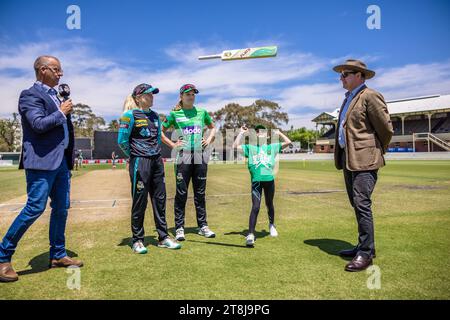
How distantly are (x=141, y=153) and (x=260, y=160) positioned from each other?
1779mm

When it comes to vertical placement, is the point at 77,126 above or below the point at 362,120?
above

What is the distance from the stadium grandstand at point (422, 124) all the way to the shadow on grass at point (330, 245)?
6279cm

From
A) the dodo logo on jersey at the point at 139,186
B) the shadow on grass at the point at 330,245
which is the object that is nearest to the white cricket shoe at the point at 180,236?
the dodo logo on jersey at the point at 139,186

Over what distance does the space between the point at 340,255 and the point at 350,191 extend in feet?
2.75

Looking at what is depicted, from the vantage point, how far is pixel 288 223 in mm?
6434

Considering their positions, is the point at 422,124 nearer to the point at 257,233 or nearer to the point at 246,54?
the point at 246,54

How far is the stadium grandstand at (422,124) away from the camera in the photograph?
6569cm

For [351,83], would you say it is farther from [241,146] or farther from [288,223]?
[288,223]

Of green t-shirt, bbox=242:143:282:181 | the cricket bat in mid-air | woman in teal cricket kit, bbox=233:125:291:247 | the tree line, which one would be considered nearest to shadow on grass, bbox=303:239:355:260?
woman in teal cricket kit, bbox=233:125:291:247

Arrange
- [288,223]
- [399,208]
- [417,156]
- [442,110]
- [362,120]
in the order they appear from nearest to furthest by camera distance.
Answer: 1. [362,120]
2. [288,223]
3. [399,208]
4. [417,156]
5. [442,110]

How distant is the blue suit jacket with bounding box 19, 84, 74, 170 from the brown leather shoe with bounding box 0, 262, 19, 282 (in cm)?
105

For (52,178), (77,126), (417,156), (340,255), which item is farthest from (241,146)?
(77,126)

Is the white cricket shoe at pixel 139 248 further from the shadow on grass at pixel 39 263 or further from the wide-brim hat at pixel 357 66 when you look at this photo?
the wide-brim hat at pixel 357 66

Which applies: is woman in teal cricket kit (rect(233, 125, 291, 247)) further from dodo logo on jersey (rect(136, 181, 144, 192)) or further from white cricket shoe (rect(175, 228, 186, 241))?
dodo logo on jersey (rect(136, 181, 144, 192))
